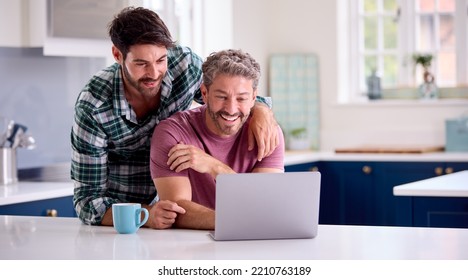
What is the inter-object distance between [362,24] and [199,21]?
1.46 meters

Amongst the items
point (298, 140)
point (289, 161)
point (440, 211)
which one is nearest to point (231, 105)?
point (440, 211)

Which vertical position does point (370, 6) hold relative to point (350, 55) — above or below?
above

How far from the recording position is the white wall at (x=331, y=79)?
6.67 meters

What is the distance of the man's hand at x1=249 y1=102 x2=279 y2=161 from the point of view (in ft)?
9.84

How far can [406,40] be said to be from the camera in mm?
6898

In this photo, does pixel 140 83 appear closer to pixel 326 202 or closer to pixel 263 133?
pixel 263 133

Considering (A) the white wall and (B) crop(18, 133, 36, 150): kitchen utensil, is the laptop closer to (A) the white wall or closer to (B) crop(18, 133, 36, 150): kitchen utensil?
(B) crop(18, 133, 36, 150): kitchen utensil

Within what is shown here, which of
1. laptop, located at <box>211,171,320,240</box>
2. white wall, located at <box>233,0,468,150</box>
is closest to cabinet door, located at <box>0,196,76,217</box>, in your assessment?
laptop, located at <box>211,171,320,240</box>

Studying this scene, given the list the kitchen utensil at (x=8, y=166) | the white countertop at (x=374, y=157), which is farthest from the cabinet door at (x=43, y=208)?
the white countertop at (x=374, y=157)

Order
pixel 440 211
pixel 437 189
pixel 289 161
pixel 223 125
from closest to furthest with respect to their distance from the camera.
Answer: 1. pixel 223 125
2. pixel 437 189
3. pixel 440 211
4. pixel 289 161

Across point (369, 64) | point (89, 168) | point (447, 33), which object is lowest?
point (89, 168)

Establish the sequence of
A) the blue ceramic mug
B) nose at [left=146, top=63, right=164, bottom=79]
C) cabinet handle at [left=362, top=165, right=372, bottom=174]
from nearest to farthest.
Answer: the blue ceramic mug, nose at [left=146, top=63, right=164, bottom=79], cabinet handle at [left=362, top=165, right=372, bottom=174]

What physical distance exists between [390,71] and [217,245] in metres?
4.83

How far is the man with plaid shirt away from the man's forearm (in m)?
0.03
